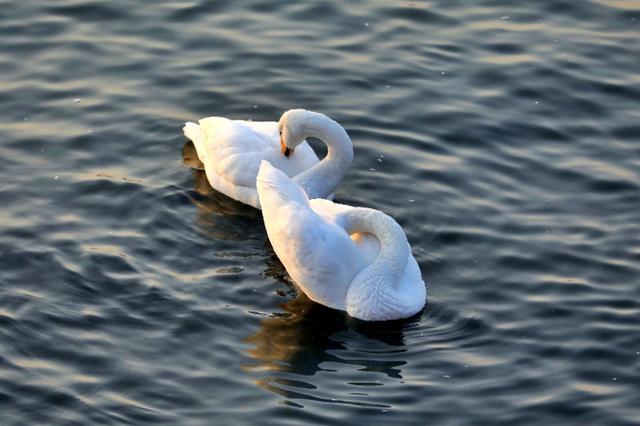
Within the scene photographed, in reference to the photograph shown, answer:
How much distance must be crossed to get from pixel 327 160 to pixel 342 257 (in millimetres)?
1826

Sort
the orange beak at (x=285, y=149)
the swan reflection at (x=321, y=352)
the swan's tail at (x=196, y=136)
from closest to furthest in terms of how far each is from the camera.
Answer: the swan reflection at (x=321, y=352)
the orange beak at (x=285, y=149)
the swan's tail at (x=196, y=136)

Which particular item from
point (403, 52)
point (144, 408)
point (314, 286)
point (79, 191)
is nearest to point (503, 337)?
point (314, 286)

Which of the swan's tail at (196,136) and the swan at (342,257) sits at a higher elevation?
the swan's tail at (196,136)

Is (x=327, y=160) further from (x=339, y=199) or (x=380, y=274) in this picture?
(x=380, y=274)

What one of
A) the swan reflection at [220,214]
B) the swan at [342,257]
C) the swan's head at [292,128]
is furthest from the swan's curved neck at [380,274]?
the swan's head at [292,128]

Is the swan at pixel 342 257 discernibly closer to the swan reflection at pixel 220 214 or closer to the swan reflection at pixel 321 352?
the swan reflection at pixel 321 352

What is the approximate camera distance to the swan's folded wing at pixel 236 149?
15.4m

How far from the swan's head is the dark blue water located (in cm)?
78

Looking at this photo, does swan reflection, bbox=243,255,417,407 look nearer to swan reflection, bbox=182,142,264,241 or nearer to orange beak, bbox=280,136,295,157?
swan reflection, bbox=182,142,264,241

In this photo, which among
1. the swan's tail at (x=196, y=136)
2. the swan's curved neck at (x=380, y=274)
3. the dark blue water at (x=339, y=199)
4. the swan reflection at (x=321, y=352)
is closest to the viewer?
the dark blue water at (x=339, y=199)

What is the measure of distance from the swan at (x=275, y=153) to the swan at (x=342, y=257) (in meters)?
1.24

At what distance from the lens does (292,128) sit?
15359 millimetres

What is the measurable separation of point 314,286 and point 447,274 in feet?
4.42

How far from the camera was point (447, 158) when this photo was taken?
16.2 metres
